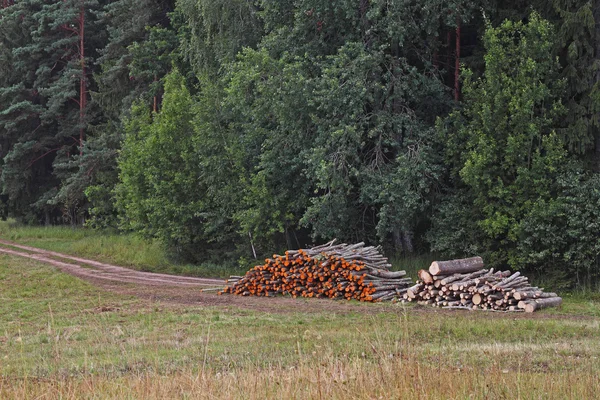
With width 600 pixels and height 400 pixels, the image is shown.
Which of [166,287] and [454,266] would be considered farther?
[166,287]

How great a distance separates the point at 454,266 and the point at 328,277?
3424mm

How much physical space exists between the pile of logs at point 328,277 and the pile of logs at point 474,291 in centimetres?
91

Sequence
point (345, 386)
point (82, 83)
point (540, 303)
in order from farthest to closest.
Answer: point (82, 83) → point (540, 303) → point (345, 386)

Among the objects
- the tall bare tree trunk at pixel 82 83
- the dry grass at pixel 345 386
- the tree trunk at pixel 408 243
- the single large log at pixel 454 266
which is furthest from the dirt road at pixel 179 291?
the tall bare tree trunk at pixel 82 83

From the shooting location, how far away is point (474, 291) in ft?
57.0

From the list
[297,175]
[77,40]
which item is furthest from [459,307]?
[77,40]

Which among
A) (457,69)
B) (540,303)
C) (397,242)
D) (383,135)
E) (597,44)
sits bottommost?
(540,303)

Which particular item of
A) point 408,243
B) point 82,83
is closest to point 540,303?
point 408,243

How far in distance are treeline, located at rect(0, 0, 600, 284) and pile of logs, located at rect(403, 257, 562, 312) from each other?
3.46 meters

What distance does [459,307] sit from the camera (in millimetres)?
17562

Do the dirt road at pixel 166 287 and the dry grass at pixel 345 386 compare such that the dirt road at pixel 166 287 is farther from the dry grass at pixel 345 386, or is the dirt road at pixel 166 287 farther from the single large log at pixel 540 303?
the dry grass at pixel 345 386

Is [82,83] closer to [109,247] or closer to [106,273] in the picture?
[109,247]

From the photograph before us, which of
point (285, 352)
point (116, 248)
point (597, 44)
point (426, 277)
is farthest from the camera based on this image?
point (116, 248)

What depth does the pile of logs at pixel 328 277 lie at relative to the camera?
19.3 metres
